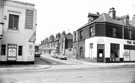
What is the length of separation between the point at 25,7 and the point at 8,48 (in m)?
6.77

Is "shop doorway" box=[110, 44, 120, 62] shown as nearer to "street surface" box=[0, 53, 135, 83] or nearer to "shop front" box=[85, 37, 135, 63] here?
"shop front" box=[85, 37, 135, 63]

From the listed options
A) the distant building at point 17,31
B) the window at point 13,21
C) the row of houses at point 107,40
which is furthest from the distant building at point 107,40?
the window at point 13,21

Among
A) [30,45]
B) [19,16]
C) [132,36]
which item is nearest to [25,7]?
[19,16]

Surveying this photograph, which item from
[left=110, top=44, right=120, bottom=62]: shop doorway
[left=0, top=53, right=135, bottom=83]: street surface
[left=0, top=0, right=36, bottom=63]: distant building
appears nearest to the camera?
[left=0, top=53, right=135, bottom=83]: street surface

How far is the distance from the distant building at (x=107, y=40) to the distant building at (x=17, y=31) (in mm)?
13452

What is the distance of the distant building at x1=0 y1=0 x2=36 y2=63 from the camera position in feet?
70.2

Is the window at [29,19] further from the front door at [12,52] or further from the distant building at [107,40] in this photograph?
the distant building at [107,40]

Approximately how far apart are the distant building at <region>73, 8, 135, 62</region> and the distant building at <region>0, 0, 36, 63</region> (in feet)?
44.1

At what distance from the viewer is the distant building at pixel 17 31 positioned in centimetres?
2139

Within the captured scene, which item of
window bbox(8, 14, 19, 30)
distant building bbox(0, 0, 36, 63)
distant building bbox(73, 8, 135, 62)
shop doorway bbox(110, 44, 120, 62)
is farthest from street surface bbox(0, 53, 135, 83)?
shop doorway bbox(110, 44, 120, 62)

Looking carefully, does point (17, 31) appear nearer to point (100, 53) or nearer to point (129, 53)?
point (100, 53)

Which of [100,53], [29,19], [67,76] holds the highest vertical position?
[29,19]

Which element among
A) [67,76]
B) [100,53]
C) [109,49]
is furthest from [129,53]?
[67,76]

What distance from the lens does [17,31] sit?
22234mm
